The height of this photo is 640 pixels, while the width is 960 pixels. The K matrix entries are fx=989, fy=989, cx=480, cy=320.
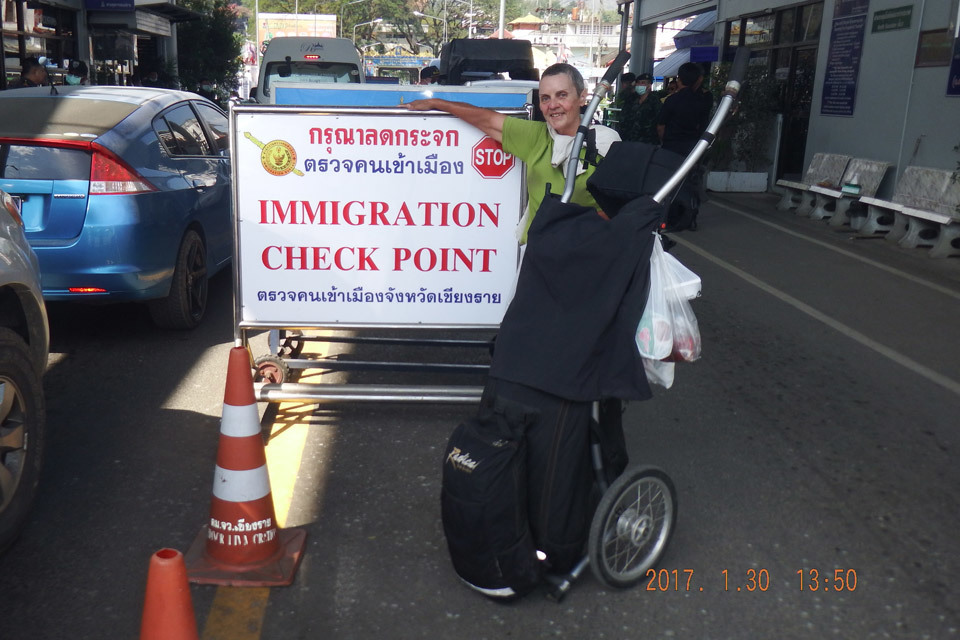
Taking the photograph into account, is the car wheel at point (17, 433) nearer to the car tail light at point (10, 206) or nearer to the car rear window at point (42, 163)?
the car tail light at point (10, 206)

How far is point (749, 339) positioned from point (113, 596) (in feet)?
16.0

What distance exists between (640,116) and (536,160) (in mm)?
14208

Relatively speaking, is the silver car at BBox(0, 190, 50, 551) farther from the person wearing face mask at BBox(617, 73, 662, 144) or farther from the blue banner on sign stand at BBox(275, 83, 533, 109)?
the person wearing face mask at BBox(617, 73, 662, 144)

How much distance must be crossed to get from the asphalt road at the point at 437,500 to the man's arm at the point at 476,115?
1.52m

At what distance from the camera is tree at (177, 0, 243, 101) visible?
114ft

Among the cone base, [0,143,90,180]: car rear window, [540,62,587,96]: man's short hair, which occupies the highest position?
[540,62,587,96]: man's short hair

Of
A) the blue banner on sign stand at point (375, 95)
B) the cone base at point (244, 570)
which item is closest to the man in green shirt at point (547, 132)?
the blue banner on sign stand at point (375, 95)

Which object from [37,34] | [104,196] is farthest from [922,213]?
[37,34]

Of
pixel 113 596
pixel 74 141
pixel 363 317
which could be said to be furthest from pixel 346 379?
pixel 113 596

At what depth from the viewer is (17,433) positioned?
3.68 meters

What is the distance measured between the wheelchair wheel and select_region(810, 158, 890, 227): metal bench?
10.2 metres

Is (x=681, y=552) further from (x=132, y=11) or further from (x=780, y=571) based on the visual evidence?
(x=132, y=11)

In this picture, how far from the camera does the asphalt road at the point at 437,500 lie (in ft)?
10.8
